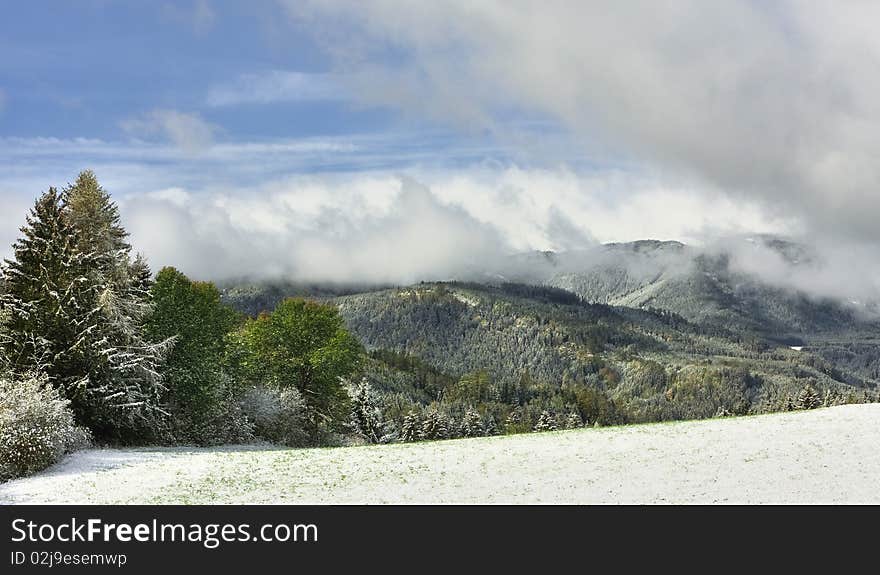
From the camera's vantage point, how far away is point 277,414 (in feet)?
201

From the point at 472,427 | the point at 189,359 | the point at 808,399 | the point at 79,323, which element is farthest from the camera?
the point at 472,427

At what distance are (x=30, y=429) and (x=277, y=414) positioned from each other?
27.9 m

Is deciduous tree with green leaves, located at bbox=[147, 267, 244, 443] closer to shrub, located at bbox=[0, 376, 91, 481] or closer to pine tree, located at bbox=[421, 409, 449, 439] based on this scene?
shrub, located at bbox=[0, 376, 91, 481]

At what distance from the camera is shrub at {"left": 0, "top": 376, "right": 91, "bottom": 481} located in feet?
109

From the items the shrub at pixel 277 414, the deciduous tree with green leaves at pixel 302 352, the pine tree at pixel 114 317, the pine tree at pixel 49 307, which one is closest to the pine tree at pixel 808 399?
the deciduous tree with green leaves at pixel 302 352

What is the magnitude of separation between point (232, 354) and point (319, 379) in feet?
29.0

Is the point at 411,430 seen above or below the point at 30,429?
below

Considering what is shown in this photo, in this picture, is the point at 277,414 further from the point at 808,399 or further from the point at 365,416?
the point at 808,399

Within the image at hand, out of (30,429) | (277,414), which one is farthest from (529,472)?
(277,414)

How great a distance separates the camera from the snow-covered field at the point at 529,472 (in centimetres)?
2617

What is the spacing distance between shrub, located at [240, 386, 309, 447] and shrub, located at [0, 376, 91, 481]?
21.0 meters

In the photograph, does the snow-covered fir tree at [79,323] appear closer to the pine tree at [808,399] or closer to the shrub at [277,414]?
the shrub at [277,414]

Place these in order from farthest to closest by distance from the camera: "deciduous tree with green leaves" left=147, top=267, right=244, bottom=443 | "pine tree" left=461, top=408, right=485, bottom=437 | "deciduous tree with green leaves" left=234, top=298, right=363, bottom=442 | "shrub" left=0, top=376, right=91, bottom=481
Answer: "pine tree" left=461, top=408, right=485, bottom=437, "deciduous tree with green leaves" left=234, top=298, right=363, bottom=442, "deciduous tree with green leaves" left=147, top=267, right=244, bottom=443, "shrub" left=0, top=376, right=91, bottom=481

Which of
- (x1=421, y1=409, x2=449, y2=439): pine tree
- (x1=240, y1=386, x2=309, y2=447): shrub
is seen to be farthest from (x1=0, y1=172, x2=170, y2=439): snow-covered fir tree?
(x1=421, y1=409, x2=449, y2=439): pine tree
